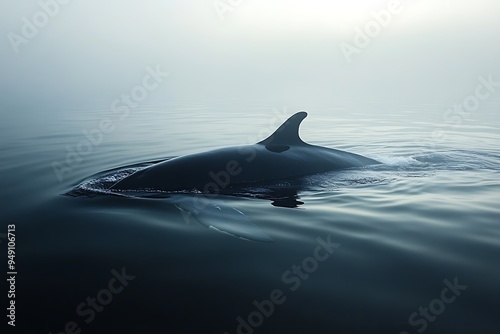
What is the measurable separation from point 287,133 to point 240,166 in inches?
77.7

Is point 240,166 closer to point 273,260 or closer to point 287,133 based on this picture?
point 287,133

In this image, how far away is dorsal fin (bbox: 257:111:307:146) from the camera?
10.5m

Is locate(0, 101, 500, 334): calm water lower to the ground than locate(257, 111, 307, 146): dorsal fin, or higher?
lower

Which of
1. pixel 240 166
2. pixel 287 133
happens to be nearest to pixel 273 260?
pixel 240 166

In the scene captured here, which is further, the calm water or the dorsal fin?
the dorsal fin

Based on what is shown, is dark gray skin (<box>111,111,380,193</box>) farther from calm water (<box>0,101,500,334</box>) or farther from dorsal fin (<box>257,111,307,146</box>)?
calm water (<box>0,101,500,334</box>)

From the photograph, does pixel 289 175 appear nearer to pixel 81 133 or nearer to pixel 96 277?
pixel 96 277

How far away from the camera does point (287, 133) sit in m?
10.7

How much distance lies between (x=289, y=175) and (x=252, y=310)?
19.4 ft

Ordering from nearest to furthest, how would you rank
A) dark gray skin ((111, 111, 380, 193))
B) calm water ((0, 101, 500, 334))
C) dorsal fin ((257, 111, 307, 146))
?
calm water ((0, 101, 500, 334)), dark gray skin ((111, 111, 380, 193)), dorsal fin ((257, 111, 307, 146))

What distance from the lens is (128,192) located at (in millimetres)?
8234

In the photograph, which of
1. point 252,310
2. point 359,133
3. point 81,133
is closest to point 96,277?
point 252,310

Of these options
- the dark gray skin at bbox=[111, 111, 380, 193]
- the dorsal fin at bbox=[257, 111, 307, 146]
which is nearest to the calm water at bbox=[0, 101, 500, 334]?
the dark gray skin at bbox=[111, 111, 380, 193]

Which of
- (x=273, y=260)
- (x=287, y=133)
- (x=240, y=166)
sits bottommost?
(x=273, y=260)
